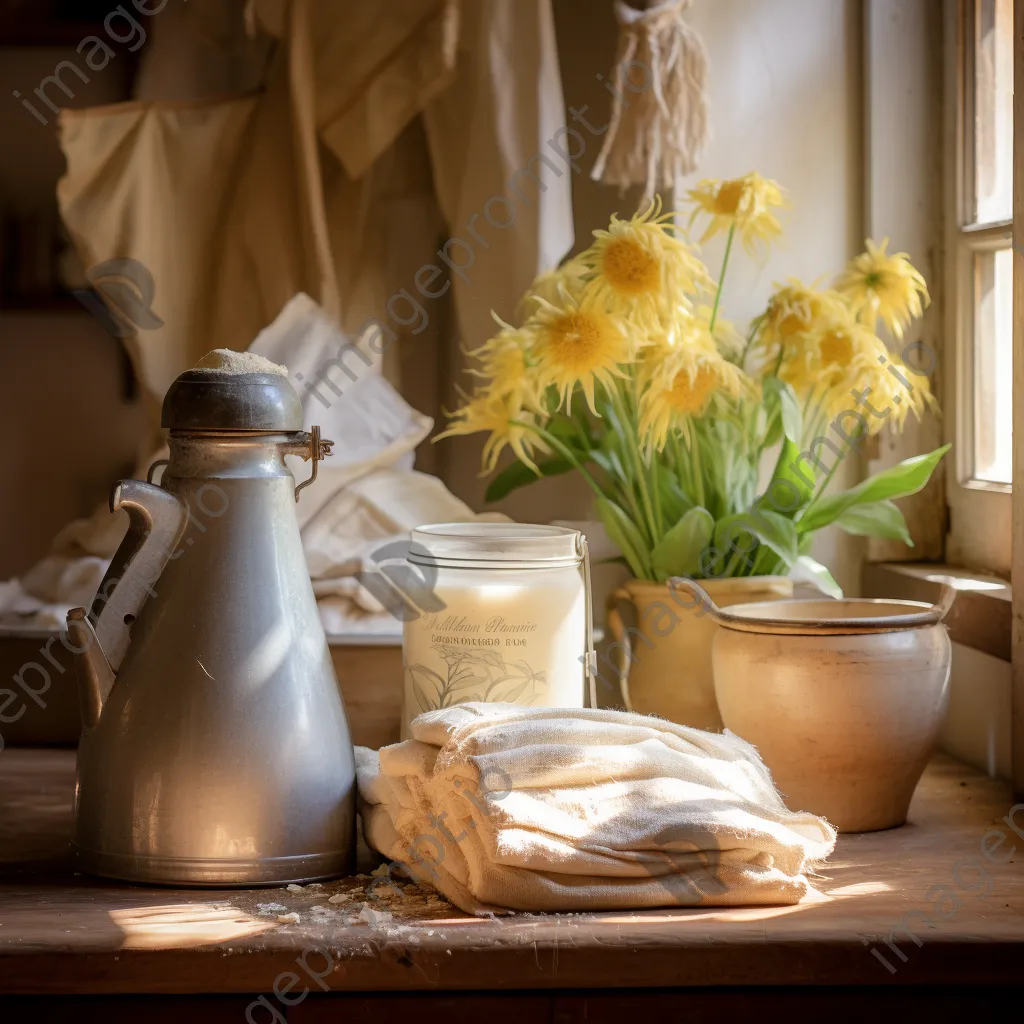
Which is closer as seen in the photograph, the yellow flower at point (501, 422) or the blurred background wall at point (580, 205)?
the yellow flower at point (501, 422)

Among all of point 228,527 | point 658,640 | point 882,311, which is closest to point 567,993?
point 228,527

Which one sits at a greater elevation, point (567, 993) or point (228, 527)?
point (228, 527)

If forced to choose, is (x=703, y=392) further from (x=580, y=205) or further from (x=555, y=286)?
(x=580, y=205)

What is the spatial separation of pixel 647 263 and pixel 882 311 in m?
0.22

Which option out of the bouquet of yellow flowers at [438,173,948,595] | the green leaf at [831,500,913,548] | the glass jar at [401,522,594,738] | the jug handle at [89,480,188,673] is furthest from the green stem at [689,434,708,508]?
the jug handle at [89,480,188,673]

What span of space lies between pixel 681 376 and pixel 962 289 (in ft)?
1.12

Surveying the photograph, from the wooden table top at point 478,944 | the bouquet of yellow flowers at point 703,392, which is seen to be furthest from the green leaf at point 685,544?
the wooden table top at point 478,944

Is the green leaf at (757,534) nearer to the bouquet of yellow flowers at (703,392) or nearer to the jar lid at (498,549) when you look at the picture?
the bouquet of yellow flowers at (703,392)

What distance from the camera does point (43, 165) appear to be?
1176mm

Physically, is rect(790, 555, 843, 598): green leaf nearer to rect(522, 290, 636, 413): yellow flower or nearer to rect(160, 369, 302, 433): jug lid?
rect(522, 290, 636, 413): yellow flower

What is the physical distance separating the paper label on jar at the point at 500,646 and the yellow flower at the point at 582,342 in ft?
0.61

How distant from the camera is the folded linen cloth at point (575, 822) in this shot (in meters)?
0.65

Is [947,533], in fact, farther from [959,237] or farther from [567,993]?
[567,993]

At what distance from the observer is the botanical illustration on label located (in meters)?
0.84
